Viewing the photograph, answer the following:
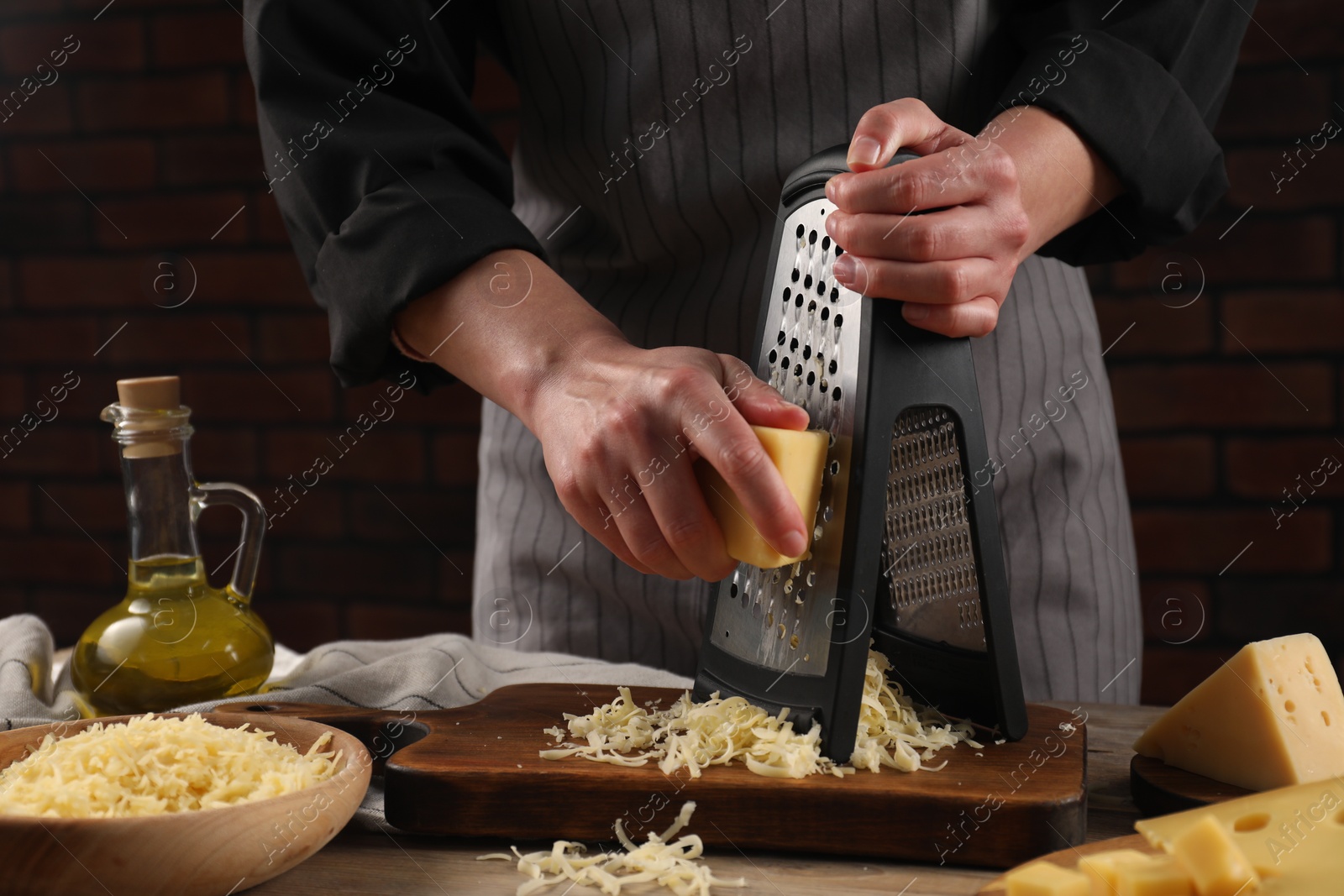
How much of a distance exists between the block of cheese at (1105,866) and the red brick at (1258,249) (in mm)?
1536

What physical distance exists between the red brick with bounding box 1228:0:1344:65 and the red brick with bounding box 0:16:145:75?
6.90ft

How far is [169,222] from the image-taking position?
8.05 ft

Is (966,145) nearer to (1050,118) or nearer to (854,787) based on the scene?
(1050,118)

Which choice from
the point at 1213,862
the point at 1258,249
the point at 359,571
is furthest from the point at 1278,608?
the point at 359,571

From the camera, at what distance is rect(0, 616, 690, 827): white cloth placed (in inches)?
38.8

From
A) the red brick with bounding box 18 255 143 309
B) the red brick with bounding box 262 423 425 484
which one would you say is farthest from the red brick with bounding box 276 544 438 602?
the red brick with bounding box 18 255 143 309

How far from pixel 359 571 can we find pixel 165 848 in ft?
6.15

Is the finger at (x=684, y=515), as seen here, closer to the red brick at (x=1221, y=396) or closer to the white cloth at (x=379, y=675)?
the white cloth at (x=379, y=675)

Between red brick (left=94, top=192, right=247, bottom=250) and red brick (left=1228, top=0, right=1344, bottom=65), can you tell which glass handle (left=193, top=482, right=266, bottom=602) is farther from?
red brick (left=1228, top=0, right=1344, bottom=65)

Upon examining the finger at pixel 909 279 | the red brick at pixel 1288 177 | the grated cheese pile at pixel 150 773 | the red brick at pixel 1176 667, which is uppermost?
the red brick at pixel 1288 177

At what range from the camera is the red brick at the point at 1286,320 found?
193 cm

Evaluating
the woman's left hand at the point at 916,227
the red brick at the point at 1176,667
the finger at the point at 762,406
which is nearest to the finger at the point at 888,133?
the woman's left hand at the point at 916,227

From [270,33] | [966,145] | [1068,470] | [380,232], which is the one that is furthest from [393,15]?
[1068,470]

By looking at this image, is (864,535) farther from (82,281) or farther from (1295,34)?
(82,281)
